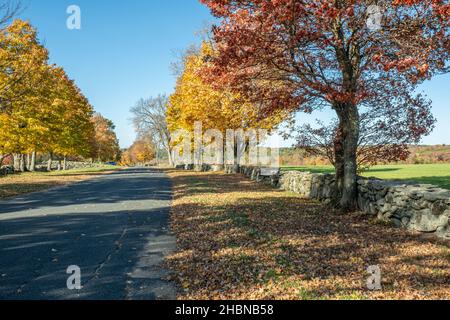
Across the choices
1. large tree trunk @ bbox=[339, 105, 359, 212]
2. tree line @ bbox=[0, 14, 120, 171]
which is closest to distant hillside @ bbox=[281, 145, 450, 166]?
tree line @ bbox=[0, 14, 120, 171]

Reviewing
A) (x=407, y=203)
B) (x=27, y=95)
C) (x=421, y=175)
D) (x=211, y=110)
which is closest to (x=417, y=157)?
(x=421, y=175)

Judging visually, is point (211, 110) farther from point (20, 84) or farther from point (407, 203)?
point (407, 203)

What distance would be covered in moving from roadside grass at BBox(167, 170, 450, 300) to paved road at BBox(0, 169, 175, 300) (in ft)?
1.68

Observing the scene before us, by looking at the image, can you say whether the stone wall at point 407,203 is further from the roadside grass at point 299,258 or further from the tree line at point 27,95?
the tree line at point 27,95

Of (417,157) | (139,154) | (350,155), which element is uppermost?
(139,154)

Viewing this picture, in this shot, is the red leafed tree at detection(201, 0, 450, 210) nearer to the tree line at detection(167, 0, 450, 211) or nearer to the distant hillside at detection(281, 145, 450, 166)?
the tree line at detection(167, 0, 450, 211)

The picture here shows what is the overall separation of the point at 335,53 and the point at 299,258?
7677mm

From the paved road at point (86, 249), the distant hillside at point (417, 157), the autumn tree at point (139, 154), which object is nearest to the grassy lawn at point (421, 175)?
the distant hillside at point (417, 157)

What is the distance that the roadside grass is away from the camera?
5496 millimetres

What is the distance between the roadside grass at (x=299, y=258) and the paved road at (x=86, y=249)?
1.68ft

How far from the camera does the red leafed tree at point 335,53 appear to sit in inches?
378

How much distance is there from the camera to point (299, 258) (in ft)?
23.4
